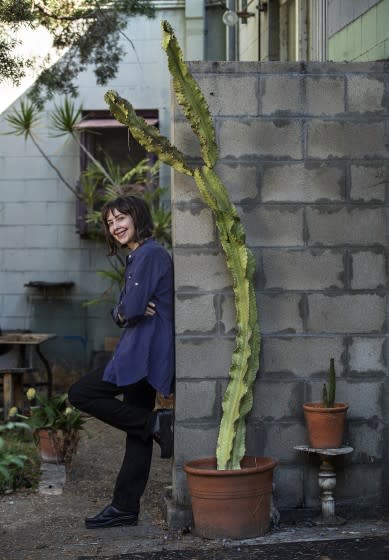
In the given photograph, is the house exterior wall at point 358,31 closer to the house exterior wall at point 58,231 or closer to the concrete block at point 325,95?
the concrete block at point 325,95

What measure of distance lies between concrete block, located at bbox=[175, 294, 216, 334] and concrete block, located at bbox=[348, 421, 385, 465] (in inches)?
38.6

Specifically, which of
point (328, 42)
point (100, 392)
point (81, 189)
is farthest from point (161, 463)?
point (81, 189)

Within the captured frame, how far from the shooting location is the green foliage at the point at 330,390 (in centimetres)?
545

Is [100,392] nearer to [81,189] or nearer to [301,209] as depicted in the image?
[301,209]

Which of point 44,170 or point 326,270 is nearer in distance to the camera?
point 326,270

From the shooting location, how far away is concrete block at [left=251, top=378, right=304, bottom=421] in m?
5.64

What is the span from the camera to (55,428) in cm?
714

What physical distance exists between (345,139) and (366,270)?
2.38 feet

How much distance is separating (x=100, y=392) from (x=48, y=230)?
6.87 meters

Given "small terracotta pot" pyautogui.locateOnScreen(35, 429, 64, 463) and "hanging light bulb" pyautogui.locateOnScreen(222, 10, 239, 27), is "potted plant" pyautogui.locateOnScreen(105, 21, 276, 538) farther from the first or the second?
"hanging light bulb" pyautogui.locateOnScreen(222, 10, 239, 27)

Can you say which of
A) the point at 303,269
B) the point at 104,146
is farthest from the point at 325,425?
the point at 104,146

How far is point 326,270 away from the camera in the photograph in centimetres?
565

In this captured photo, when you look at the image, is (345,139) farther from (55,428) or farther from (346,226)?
(55,428)

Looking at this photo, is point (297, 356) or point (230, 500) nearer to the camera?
point (230, 500)
